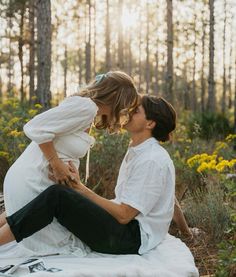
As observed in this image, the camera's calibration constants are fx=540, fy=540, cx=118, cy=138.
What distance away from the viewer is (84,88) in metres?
3.71

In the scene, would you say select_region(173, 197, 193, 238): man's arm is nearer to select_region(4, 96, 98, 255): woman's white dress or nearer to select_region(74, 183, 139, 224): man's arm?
select_region(74, 183, 139, 224): man's arm

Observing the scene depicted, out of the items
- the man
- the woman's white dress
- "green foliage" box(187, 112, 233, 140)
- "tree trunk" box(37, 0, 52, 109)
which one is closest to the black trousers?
A: the man

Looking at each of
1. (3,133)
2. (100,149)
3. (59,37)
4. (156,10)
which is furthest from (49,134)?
Result: (59,37)

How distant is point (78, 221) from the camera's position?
3.45 m

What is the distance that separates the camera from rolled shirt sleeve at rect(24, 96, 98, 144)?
3.43 metres

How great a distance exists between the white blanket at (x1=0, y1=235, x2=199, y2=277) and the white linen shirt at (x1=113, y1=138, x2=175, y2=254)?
0.13 meters

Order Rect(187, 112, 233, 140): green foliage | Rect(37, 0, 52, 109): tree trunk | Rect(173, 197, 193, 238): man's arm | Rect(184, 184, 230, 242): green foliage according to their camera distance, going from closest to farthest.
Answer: Rect(173, 197, 193, 238): man's arm < Rect(184, 184, 230, 242): green foliage < Rect(37, 0, 52, 109): tree trunk < Rect(187, 112, 233, 140): green foliage

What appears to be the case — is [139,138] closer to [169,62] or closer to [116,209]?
[116,209]

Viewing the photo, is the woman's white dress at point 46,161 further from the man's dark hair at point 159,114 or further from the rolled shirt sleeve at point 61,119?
the man's dark hair at point 159,114

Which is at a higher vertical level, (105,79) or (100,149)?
(105,79)

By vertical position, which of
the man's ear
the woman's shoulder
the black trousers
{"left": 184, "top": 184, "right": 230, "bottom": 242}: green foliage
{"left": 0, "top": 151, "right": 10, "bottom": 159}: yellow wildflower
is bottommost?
{"left": 184, "top": 184, "right": 230, "bottom": 242}: green foliage

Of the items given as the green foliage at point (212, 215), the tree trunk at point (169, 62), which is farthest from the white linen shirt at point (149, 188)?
the tree trunk at point (169, 62)

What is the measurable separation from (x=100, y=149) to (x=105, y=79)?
289 centimetres

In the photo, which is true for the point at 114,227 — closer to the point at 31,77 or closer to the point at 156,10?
the point at 31,77
